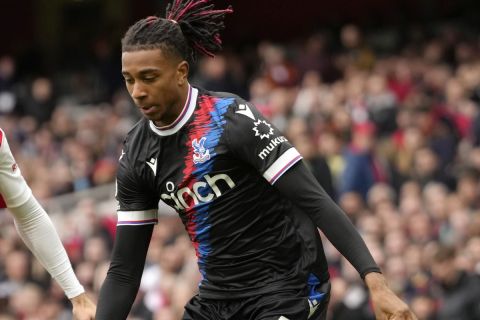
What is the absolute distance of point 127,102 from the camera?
16.2 metres

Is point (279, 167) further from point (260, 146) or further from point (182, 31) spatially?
point (182, 31)

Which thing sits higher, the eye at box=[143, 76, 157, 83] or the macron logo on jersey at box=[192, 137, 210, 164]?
the eye at box=[143, 76, 157, 83]

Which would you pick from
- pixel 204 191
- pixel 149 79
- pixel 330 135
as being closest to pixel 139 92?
pixel 149 79

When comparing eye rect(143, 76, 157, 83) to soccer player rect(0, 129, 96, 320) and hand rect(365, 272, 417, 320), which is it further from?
hand rect(365, 272, 417, 320)

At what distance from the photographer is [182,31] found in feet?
16.3

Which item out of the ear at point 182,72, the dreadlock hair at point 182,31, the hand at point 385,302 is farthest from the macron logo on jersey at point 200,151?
the hand at point 385,302

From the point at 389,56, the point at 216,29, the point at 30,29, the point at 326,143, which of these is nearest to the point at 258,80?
the point at 389,56

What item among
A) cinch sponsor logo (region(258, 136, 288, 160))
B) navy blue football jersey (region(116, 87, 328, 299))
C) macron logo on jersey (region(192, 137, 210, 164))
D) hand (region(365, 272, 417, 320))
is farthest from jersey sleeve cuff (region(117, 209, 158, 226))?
hand (region(365, 272, 417, 320))

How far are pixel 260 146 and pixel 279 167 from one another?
117mm

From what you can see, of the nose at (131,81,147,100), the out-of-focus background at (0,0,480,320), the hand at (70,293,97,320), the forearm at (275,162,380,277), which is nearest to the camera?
the forearm at (275,162,380,277)

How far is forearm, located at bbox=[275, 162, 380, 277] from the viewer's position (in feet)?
15.2

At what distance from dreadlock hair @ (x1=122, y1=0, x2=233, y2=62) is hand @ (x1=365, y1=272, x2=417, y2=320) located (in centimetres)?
123

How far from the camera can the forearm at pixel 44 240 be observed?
529cm

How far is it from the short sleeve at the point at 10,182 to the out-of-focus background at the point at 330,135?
4.25 metres
